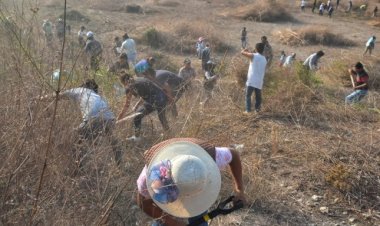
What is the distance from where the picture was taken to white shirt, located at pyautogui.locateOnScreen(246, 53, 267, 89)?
6777mm

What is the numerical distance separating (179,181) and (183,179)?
24 mm

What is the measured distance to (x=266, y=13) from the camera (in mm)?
24859

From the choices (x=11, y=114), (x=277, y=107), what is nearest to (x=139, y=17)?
(x=277, y=107)

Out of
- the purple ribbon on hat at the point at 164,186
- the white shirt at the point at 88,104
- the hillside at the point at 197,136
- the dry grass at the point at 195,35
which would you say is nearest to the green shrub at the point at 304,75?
the hillside at the point at 197,136

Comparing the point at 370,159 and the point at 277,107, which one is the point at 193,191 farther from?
the point at 277,107

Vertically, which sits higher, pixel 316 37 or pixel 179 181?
pixel 179 181

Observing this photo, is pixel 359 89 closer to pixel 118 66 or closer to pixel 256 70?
pixel 256 70

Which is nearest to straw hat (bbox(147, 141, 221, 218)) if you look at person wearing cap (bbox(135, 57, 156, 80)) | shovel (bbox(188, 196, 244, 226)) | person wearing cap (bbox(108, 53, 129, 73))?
shovel (bbox(188, 196, 244, 226))

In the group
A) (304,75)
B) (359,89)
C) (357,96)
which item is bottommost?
(357,96)

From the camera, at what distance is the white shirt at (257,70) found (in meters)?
6.78

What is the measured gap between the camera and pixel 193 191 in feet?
8.02

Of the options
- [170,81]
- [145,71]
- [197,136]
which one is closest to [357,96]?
[170,81]

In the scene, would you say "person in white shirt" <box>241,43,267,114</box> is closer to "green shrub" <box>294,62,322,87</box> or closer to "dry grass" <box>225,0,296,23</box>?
"green shrub" <box>294,62,322,87</box>

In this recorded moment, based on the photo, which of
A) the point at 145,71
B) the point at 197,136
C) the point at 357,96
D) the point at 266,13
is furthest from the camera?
the point at 266,13
